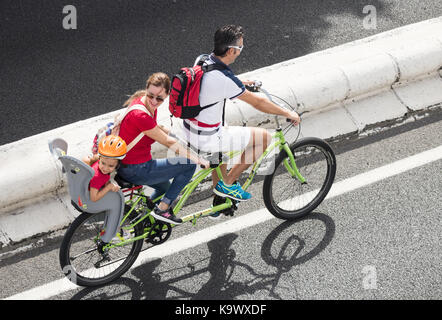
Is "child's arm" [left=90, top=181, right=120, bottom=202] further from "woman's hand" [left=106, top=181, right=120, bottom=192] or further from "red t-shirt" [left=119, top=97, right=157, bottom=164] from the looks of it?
"red t-shirt" [left=119, top=97, right=157, bottom=164]

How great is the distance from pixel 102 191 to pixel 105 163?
22 cm

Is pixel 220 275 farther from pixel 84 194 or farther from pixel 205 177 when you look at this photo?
pixel 84 194

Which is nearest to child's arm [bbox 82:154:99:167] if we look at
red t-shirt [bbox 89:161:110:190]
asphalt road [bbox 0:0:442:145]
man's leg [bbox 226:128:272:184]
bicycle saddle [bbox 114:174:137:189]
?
red t-shirt [bbox 89:161:110:190]

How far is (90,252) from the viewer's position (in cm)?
504

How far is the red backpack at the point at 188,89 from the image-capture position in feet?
14.5

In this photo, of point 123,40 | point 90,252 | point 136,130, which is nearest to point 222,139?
point 136,130

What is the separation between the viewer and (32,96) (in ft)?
23.6

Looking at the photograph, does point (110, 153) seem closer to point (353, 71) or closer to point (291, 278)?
point (291, 278)

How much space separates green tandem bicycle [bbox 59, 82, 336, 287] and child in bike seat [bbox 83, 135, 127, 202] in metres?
0.24

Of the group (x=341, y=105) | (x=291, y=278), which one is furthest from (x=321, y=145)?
(x=341, y=105)

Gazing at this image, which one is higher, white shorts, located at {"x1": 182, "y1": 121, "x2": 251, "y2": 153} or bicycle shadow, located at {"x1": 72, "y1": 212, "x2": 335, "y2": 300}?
white shorts, located at {"x1": 182, "y1": 121, "x2": 251, "y2": 153}

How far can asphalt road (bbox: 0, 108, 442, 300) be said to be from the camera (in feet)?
16.2

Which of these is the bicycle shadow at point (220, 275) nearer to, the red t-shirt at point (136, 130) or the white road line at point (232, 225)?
the white road line at point (232, 225)

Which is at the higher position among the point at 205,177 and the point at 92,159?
the point at 92,159
